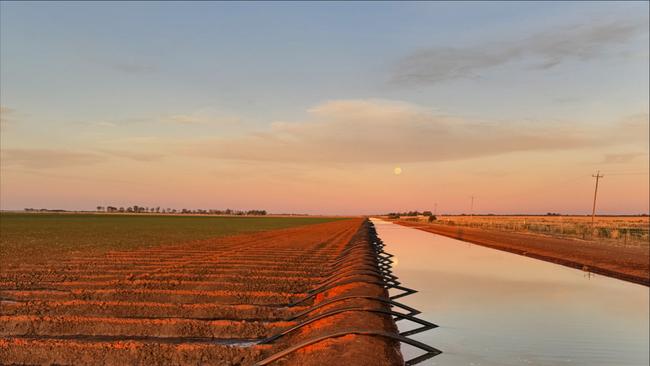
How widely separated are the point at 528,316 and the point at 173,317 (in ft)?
25.3

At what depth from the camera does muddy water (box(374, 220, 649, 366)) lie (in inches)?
289

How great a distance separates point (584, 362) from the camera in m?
7.00

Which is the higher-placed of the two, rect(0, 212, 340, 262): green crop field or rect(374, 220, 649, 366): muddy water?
rect(374, 220, 649, 366): muddy water

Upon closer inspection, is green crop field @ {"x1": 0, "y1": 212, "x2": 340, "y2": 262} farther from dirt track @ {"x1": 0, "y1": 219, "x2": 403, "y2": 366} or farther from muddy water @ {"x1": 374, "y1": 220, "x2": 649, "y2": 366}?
muddy water @ {"x1": 374, "y1": 220, "x2": 649, "y2": 366}

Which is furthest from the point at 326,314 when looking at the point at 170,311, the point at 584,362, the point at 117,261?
the point at 117,261

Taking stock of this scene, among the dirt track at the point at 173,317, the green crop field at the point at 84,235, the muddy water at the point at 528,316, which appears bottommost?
the green crop field at the point at 84,235

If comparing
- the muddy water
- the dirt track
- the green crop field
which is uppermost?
the dirt track

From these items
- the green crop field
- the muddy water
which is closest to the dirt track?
the muddy water

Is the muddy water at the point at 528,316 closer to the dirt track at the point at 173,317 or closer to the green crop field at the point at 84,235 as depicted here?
the dirt track at the point at 173,317

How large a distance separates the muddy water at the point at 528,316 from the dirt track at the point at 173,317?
141cm

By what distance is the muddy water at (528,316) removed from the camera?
7.33 meters

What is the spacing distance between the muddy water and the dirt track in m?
1.41

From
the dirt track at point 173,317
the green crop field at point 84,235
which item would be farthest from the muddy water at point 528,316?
the green crop field at point 84,235

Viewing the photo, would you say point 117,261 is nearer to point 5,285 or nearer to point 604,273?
point 5,285
